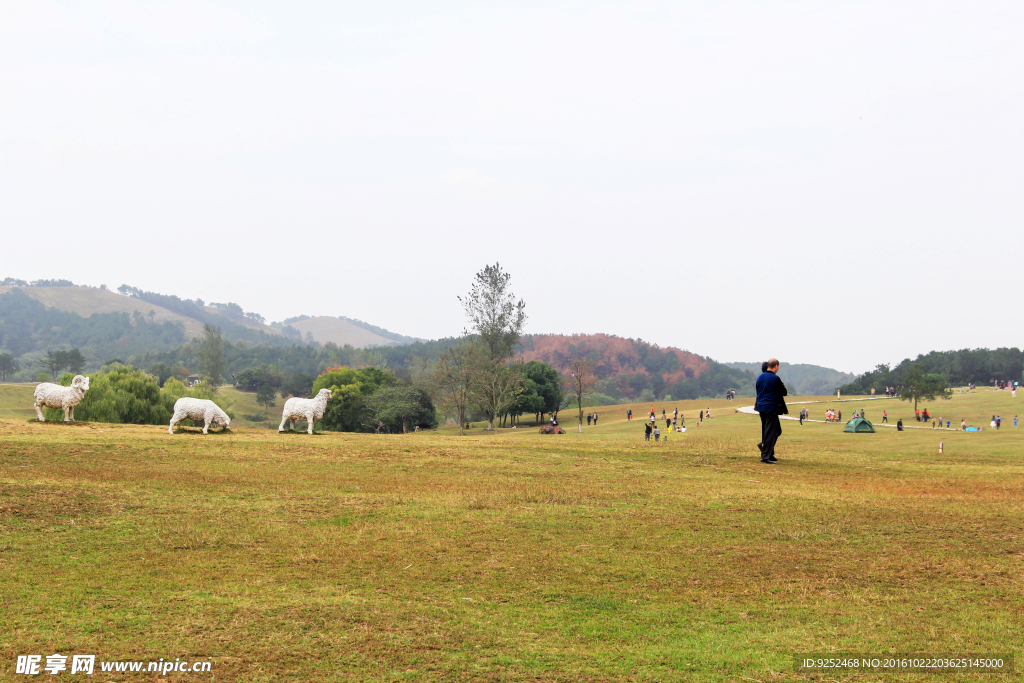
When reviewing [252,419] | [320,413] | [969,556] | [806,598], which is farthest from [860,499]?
[252,419]

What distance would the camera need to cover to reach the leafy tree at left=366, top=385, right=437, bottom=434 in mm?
85875

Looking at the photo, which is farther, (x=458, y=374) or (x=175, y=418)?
(x=458, y=374)

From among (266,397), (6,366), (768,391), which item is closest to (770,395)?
(768,391)

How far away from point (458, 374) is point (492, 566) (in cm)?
7016

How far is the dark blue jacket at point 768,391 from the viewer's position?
63.6 feet

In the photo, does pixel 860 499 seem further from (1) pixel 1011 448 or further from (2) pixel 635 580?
(1) pixel 1011 448

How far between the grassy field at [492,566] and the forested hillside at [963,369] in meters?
114

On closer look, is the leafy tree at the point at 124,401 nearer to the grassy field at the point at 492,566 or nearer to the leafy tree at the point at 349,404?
the leafy tree at the point at 349,404

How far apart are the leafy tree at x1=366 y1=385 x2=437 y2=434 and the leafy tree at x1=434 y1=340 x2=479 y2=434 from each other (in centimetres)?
476

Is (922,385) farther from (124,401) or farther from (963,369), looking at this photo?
(124,401)

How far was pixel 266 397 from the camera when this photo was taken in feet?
519

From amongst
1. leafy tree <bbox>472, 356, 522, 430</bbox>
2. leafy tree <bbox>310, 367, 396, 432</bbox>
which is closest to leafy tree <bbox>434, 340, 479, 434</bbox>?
leafy tree <bbox>472, 356, 522, 430</bbox>

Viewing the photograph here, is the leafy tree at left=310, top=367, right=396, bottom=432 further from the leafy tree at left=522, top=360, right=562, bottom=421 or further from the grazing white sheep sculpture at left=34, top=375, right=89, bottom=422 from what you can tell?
the grazing white sheep sculpture at left=34, top=375, right=89, bottom=422

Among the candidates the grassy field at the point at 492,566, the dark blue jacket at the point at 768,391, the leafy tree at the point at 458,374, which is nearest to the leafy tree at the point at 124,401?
the leafy tree at the point at 458,374
